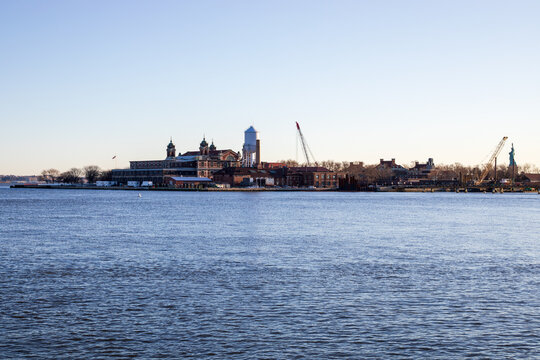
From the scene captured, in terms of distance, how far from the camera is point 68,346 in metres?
16.1

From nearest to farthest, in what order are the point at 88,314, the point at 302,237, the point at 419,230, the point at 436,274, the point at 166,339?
the point at 166,339
the point at 88,314
the point at 436,274
the point at 302,237
the point at 419,230

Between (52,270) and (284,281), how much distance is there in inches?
426

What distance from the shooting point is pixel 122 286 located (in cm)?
2378

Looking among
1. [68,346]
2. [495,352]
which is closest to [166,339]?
[68,346]

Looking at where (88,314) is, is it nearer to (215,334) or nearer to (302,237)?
(215,334)

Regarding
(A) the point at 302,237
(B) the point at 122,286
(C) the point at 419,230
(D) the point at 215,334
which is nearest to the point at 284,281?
(B) the point at 122,286

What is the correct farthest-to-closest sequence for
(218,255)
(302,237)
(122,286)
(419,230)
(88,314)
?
(419,230)
(302,237)
(218,255)
(122,286)
(88,314)

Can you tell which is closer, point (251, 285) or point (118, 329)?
point (118, 329)

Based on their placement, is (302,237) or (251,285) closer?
(251,285)

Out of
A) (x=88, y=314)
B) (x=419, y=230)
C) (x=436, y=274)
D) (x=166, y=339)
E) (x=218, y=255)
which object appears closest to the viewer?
(x=166, y=339)

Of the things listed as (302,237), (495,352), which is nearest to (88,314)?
(495,352)

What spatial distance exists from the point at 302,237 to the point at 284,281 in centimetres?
1877

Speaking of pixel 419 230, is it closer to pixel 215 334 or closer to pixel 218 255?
pixel 218 255

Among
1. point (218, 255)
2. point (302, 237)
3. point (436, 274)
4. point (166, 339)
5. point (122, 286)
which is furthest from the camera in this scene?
point (302, 237)
